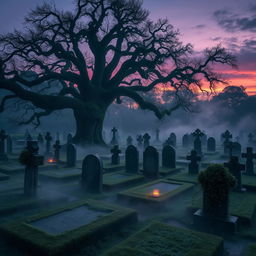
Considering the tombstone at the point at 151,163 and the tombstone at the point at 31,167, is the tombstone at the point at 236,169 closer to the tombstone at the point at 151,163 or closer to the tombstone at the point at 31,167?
the tombstone at the point at 151,163

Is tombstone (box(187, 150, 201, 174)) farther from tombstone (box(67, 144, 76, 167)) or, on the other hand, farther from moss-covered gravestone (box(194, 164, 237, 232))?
tombstone (box(67, 144, 76, 167))

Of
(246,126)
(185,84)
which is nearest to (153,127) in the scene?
(246,126)

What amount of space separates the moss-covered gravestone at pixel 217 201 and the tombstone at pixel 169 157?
7.82 m

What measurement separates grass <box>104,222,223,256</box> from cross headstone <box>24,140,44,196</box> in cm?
486

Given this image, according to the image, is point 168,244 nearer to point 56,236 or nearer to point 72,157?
point 56,236

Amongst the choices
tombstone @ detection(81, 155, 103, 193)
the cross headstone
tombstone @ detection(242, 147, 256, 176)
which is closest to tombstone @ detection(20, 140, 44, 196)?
the cross headstone

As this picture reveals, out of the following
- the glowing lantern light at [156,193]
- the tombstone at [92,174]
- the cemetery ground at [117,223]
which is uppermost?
the tombstone at [92,174]

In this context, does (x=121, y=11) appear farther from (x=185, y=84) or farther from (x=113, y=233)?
(x=113, y=233)

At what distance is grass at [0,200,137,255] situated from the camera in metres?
4.56

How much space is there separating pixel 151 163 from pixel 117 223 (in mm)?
6687

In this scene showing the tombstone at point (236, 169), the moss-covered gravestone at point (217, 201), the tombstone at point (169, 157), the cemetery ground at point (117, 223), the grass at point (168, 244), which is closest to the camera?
the grass at point (168, 244)

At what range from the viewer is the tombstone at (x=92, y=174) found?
9570 mm

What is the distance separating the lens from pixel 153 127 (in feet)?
169

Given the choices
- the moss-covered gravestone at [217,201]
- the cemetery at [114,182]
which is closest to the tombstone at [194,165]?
the cemetery at [114,182]
